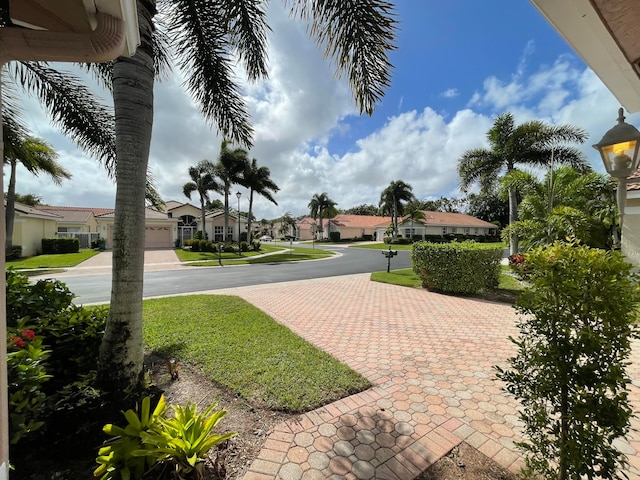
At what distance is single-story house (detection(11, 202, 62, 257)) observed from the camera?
19730 mm

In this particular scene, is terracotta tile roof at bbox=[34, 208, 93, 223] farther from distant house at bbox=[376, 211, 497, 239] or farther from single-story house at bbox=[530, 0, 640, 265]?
distant house at bbox=[376, 211, 497, 239]

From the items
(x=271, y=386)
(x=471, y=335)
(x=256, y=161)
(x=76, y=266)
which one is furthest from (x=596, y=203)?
(x=76, y=266)

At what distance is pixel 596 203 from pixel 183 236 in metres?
36.5

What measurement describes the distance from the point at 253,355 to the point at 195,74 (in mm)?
5514

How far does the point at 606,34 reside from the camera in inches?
81.0

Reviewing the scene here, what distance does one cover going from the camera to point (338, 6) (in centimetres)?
360

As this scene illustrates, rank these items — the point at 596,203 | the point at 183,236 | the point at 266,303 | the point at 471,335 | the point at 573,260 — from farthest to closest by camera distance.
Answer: the point at 183,236
the point at 596,203
the point at 266,303
the point at 471,335
the point at 573,260

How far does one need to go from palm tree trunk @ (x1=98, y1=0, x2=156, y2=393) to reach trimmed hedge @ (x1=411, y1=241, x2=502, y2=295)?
8977 mm

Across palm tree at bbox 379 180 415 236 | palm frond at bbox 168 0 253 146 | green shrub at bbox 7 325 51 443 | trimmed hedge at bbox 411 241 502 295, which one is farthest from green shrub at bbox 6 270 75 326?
palm tree at bbox 379 180 415 236

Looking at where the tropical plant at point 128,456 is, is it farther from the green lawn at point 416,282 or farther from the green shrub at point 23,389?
the green lawn at point 416,282

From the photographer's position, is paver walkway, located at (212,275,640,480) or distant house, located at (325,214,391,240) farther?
distant house, located at (325,214,391,240)

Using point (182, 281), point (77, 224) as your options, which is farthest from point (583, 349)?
point (77, 224)

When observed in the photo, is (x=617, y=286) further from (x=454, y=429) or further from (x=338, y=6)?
(x=338, y=6)

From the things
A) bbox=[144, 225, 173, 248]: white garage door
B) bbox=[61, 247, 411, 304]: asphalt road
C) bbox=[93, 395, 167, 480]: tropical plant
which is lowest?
bbox=[61, 247, 411, 304]: asphalt road
